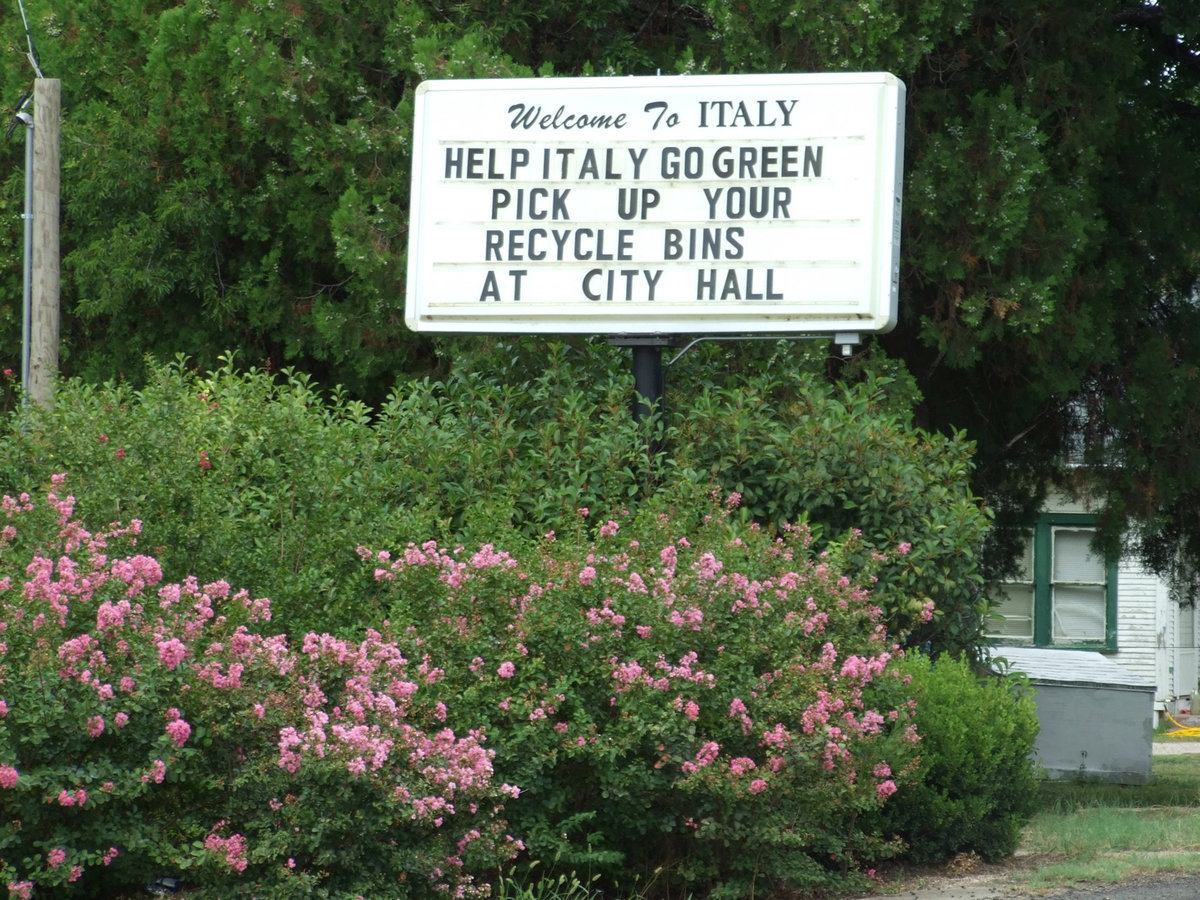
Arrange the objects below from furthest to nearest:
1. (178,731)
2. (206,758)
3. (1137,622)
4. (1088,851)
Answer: (1137,622)
(1088,851)
(206,758)
(178,731)

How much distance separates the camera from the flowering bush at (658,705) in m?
6.43

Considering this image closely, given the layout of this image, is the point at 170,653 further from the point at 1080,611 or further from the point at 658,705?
the point at 1080,611

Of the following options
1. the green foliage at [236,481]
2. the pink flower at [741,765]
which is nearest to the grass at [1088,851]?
the pink flower at [741,765]

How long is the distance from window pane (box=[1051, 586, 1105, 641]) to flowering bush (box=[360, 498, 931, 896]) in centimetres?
2183

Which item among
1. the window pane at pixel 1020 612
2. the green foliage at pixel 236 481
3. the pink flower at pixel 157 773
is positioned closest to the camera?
the pink flower at pixel 157 773

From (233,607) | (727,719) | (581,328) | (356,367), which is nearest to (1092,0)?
(581,328)

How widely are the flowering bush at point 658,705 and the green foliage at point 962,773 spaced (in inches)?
27.3

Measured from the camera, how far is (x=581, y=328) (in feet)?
33.6

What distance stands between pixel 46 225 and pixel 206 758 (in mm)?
9276

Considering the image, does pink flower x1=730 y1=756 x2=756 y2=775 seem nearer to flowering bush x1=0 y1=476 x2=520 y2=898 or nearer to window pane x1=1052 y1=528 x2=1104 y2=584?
flowering bush x1=0 y1=476 x2=520 y2=898

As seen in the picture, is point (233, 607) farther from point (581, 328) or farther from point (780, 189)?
point (780, 189)

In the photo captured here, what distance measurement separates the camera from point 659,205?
33.7 ft

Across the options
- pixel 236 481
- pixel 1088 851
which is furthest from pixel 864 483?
pixel 236 481

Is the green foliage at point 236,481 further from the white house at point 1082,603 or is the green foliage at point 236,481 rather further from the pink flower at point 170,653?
the white house at point 1082,603
